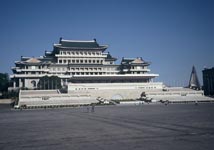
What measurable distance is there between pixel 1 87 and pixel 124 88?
3159 cm

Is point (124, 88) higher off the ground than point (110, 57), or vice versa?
point (110, 57)

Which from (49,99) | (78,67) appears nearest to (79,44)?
(78,67)

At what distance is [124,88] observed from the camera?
63.3 metres

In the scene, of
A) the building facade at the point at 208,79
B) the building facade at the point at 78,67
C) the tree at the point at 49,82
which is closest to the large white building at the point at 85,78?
the building facade at the point at 78,67

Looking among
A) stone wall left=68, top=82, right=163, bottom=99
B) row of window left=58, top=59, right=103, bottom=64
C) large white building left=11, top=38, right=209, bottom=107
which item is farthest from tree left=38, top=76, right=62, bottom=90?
A: row of window left=58, top=59, right=103, bottom=64

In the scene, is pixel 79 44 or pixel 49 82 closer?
pixel 49 82

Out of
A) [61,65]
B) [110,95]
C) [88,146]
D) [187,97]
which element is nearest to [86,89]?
[110,95]

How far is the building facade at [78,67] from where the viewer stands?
6919 cm

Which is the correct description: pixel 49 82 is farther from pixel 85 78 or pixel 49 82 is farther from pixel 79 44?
pixel 79 44

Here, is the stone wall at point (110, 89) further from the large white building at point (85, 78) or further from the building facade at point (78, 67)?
the building facade at point (78, 67)

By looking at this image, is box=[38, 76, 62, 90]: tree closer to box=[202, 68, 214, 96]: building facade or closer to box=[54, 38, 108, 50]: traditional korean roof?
box=[54, 38, 108, 50]: traditional korean roof

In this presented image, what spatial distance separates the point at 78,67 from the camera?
239 ft

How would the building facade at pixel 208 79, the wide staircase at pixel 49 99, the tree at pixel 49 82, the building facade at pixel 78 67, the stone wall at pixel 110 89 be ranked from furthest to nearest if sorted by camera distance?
the building facade at pixel 208 79 < the building facade at pixel 78 67 < the tree at pixel 49 82 < the stone wall at pixel 110 89 < the wide staircase at pixel 49 99

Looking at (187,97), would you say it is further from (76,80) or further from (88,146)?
(88,146)
